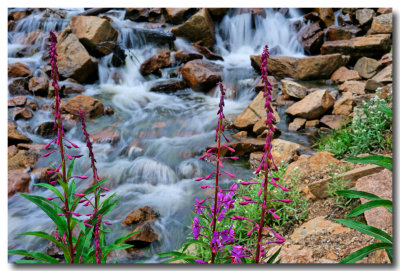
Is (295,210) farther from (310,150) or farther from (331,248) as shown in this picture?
(310,150)

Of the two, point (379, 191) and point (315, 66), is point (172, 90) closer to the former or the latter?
point (315, 66)

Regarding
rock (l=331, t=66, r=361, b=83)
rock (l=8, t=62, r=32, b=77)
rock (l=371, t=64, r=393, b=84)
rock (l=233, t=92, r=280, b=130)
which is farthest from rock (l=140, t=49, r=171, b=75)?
rock (l=371, t=64, r=393, b=84)

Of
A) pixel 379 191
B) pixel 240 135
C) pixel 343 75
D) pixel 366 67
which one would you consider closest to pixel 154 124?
pixel 240 135

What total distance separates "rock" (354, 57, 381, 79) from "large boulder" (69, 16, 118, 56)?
3.30m

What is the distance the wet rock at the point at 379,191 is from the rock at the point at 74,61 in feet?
11.3

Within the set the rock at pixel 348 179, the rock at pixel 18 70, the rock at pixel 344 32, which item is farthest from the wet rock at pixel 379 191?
the rock at pixel 18 70

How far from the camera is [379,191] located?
2.29m

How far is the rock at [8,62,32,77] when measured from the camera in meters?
3.43

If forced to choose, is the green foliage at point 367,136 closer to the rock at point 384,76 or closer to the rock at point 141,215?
the rock at point 384,76

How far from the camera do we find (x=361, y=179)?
246 centimetres

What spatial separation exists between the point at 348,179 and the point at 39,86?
11.3 feet

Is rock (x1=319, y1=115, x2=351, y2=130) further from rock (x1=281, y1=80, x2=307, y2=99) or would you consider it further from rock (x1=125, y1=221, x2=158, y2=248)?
rock (x1=125, y1=221, x2=158, y2=248)

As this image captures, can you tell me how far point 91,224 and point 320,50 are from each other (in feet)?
14.4

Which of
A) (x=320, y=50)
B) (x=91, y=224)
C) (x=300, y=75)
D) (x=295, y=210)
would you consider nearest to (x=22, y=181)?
(x=91, y=224)
